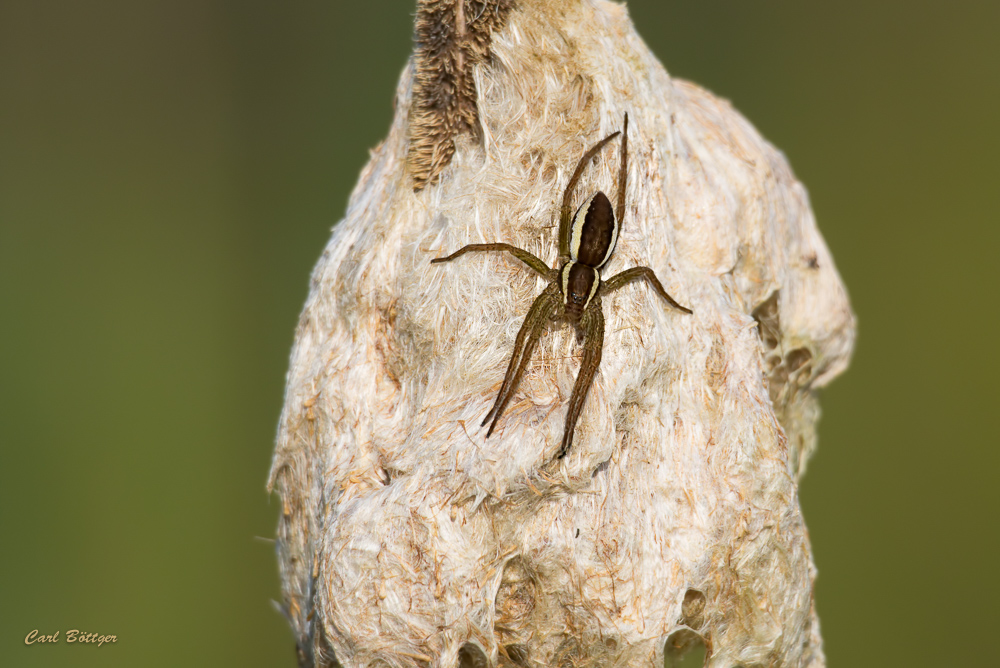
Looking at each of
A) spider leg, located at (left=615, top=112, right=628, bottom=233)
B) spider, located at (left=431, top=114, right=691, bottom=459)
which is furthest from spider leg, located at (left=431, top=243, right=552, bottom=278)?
spider leg, located at (left=615, top=112, right=628, bottom=233)

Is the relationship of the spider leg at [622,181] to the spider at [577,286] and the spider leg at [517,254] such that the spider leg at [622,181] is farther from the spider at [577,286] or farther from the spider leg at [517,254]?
the spider leg at [517,254]

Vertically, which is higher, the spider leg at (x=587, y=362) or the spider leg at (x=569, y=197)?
the spider leg at (x=569, y=197)

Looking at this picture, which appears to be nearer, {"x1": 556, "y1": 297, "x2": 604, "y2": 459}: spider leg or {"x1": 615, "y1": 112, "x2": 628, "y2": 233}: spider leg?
{"x1": 556, "y1": 297, "x2": 604, "y2": 459}: spider leg

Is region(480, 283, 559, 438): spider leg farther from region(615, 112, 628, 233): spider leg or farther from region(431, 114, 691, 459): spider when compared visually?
region(615, 112, 628, 233): spider leg

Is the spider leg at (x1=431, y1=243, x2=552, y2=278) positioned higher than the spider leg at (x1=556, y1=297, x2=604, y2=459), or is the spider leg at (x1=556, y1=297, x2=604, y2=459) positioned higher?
the spider leg at (x1=431, y1=243, x2=552, y2=278)

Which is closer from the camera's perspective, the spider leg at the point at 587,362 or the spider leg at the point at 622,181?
the spider leg at the point at 587,362

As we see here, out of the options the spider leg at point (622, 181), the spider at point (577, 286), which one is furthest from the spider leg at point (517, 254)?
the spider leg at point (622, 181)

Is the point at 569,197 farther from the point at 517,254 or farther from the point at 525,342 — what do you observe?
the point at 525,342
